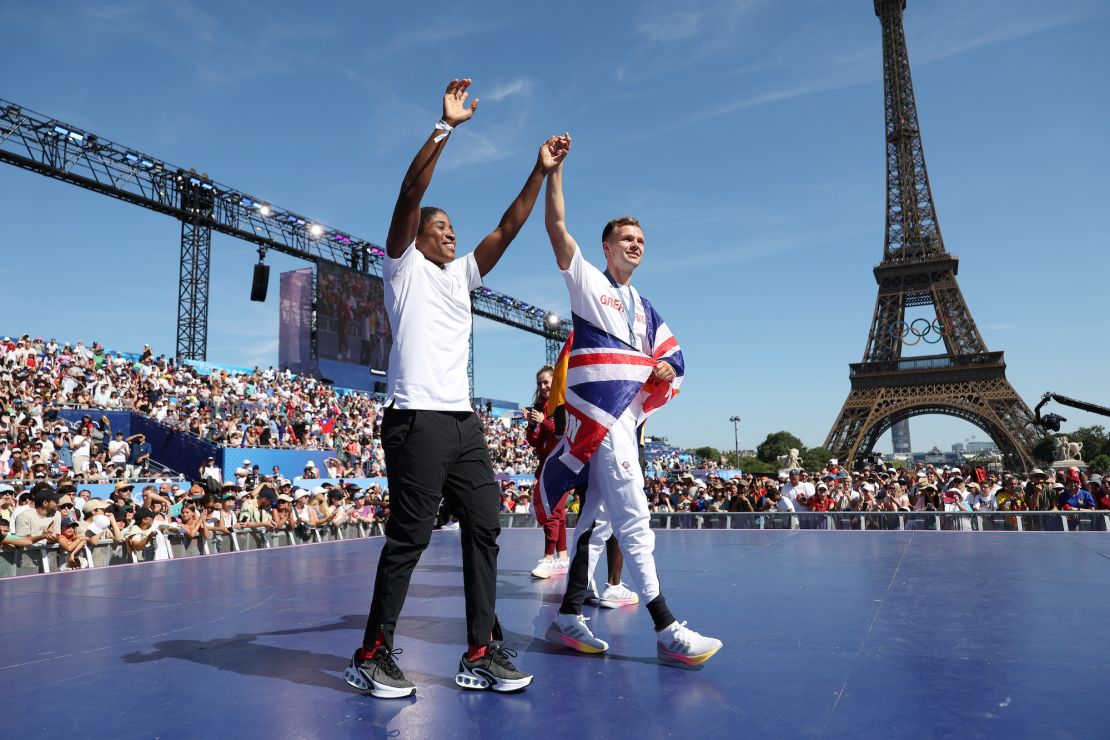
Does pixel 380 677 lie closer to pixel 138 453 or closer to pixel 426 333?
pixel 426 333

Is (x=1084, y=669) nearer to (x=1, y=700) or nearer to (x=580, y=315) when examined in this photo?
(x=580, y=315)

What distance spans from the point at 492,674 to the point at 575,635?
596 millimetres

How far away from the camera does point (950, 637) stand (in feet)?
9.70

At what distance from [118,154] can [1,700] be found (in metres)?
23.1

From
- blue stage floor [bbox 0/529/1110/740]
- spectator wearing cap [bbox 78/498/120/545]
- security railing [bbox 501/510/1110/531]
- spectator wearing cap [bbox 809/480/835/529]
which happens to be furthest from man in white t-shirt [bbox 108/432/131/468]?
spectator wearing cap [bbox 809/480/835/529]

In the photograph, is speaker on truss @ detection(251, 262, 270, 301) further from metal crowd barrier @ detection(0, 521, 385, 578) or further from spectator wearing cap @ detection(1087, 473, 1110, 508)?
spectator wearing cap @ detection(1087, 473, 1110, 508)

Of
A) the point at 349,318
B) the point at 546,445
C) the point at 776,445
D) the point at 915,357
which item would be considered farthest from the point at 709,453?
the point at 546,445

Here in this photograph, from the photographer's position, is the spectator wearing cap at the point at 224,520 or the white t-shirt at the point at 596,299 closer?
the white t-shirt at the point at 596,299

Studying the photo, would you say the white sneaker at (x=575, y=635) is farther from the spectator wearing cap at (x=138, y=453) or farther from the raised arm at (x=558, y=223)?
the spectator wearing cap at (x=138, y=453)

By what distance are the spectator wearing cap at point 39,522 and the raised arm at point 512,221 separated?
6269 mm

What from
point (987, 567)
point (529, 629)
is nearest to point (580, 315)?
point (529, 629)

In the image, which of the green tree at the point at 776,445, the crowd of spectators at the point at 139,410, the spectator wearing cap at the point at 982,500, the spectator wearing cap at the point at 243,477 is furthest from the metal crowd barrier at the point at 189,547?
the green tree at the point at 776,445

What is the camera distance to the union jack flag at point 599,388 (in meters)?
3.00

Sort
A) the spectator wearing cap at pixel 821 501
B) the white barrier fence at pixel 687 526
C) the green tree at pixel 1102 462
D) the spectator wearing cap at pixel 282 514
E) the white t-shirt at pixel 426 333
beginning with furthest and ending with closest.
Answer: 1. the green tree at pixel 1102 462
2. the spectator wearing cap at pixel 821 501
3. the spectator wearing cap at pixel 282 514
4. the white barrier fence at pixel 687 526
5. the white t-shirt at pixel 426 333
